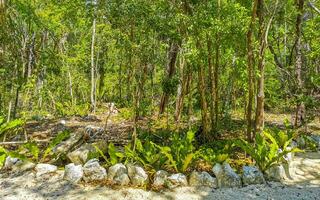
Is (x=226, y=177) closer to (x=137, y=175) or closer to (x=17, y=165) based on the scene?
(x=137, y=175)

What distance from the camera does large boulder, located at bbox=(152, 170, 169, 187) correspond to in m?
6.02

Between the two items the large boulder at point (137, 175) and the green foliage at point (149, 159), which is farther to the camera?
the green foliage at point (149, 159)

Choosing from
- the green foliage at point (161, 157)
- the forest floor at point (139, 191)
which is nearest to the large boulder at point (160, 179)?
the forest floor at point (139, 191)

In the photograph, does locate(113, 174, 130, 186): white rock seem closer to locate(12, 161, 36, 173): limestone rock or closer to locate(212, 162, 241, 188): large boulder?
locate(212, 162, 241, 188): large boulder

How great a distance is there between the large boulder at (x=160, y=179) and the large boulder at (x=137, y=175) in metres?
0.16

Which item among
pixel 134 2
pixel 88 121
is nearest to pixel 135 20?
pixel 134 2

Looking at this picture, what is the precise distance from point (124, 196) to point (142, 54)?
11.1ft

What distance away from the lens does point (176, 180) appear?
602 cm

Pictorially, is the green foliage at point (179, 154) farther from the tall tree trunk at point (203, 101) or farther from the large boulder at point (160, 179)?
the tall tree trunk at point (203, 101)

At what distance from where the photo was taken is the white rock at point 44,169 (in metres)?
6.56

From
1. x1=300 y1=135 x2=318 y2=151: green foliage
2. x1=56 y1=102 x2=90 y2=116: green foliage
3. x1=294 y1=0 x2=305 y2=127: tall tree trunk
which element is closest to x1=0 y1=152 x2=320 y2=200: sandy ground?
x1=300 y1=135 x2=318 y2=151: green foliage

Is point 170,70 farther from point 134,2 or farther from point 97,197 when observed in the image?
point 97,197

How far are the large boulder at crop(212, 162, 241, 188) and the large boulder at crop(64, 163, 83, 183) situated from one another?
2.46 metres

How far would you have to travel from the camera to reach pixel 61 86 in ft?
66.6
